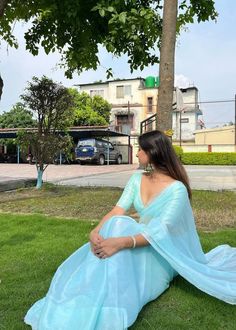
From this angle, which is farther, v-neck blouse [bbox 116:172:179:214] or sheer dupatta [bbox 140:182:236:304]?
v-neck blouse [bbox 116:172:179:214]

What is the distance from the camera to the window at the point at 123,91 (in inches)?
1928

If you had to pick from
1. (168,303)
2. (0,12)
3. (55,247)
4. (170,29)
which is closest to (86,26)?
(170,29)

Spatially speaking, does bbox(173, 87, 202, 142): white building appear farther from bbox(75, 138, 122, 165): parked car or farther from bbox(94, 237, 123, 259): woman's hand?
bbox(94, 237, 123, 259): woman's hand

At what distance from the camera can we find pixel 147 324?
2900mm

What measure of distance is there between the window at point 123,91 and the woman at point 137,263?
152 ft

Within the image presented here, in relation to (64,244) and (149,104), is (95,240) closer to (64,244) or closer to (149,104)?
(64,244)

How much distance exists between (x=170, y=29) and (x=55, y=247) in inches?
140

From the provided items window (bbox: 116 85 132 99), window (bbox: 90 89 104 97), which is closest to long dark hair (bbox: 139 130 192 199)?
window (bbox: 116 85 132 99)

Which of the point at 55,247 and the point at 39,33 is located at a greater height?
the point at 39,33

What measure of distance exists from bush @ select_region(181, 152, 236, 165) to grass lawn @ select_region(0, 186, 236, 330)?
21.7 metres

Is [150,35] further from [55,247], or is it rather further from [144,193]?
[144,193]

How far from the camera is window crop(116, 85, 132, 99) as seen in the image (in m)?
49.0

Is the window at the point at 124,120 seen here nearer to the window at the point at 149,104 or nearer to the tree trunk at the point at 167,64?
the window at the point at 149,104

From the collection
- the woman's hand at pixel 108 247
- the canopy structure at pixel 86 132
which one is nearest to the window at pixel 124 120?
the canopy structure at pixel 86 132
